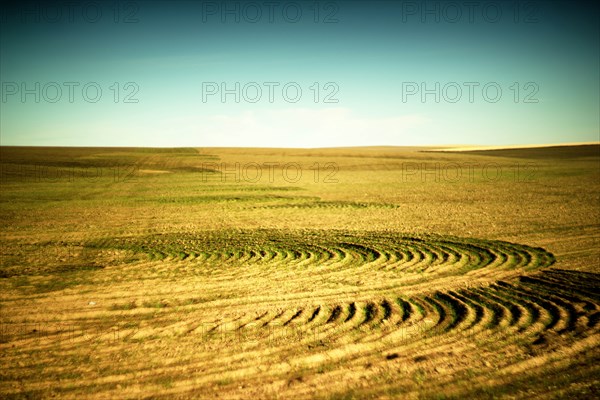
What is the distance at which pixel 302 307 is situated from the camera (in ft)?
23.7

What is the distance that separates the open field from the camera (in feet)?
16.2

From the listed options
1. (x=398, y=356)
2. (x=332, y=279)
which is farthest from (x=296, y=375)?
(x=332, y=279)

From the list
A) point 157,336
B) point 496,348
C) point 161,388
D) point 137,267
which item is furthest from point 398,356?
point 137,267

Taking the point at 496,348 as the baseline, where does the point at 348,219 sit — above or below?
above

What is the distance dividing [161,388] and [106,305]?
3496 millimetres

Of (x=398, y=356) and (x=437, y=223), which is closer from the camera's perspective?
(x=398, y=356)

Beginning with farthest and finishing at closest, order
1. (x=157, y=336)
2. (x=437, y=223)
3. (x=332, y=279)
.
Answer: (x=437, y=223) → (x=332, y=279) → (x=157, y=336)

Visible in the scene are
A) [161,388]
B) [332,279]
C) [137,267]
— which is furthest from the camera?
[137,267]

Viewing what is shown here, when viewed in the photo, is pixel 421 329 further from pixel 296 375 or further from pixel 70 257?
pixel 70 257

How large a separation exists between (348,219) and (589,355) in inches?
465

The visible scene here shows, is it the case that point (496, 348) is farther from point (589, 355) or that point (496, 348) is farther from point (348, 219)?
point (348, 219)

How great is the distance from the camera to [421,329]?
6250 millimetres

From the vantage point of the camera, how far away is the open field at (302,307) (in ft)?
16.2

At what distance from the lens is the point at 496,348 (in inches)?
221
